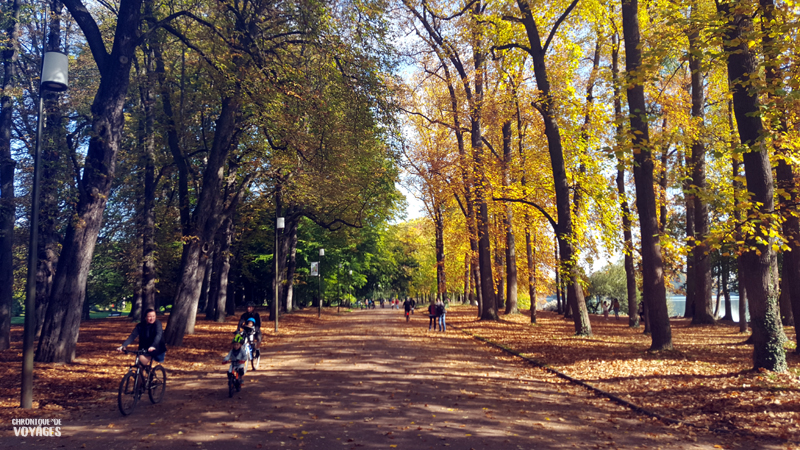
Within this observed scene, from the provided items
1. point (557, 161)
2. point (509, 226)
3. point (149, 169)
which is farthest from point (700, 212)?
point (149, 169)

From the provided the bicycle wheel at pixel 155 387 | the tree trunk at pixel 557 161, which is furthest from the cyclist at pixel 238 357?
the tree trunk at pixel 557 161

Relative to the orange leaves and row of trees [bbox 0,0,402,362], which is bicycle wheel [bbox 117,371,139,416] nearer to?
row of trees [bbox 0,0,402,362]

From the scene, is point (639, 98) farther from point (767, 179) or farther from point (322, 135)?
point (322, 135)

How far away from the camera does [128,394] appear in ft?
26.7

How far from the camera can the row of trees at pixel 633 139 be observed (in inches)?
369

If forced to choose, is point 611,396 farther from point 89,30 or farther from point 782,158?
point 89,30

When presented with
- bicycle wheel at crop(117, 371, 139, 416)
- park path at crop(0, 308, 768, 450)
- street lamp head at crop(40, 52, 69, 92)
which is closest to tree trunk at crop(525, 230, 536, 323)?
park path at crop(0, 308, 768, 450)

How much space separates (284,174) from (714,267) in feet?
112

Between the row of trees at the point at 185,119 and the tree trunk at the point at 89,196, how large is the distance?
0.03m

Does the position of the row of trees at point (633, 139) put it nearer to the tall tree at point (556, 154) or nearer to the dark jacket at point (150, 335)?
the tall tree at point (556, 154)

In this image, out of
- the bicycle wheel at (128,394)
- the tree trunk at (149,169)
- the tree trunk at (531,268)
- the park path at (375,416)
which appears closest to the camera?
the park path at (375,416)

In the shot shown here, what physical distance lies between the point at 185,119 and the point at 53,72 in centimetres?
1204

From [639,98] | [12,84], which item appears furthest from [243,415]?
[12,84]

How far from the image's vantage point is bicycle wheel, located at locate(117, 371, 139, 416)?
790 centimetres
